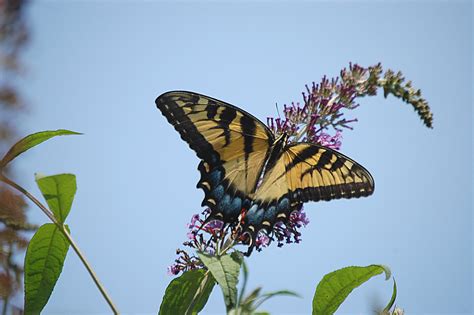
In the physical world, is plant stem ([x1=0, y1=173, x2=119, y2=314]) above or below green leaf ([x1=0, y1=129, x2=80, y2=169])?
below

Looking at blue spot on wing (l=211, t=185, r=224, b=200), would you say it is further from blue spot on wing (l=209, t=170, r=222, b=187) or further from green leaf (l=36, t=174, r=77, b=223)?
green leaf (l=36, t=174, r=77, b=223)

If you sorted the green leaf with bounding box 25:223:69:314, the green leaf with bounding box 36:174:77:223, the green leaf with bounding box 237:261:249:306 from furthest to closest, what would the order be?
the green leaf with bounding box 25:223:69:314
the green leaf with bounding box 36:174:77:223
the green leaf with bounding box 237:261:249:306

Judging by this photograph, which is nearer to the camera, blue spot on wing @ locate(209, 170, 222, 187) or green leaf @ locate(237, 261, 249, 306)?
green leaf @ locate(237, 261, 249, 306)

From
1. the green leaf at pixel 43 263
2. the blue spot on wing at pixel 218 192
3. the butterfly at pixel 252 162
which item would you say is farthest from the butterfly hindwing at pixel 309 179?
the green leaf at pixel 43 263

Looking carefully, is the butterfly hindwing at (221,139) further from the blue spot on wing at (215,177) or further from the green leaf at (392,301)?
the green leaf at (392,301)

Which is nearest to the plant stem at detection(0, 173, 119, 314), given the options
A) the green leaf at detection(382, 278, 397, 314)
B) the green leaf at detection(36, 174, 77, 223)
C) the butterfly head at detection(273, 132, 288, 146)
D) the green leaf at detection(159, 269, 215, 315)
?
the green leaf at detection(36, 174, 77, 223)

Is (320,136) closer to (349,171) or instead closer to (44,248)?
(349,171)

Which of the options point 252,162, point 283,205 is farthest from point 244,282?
point 252,162
